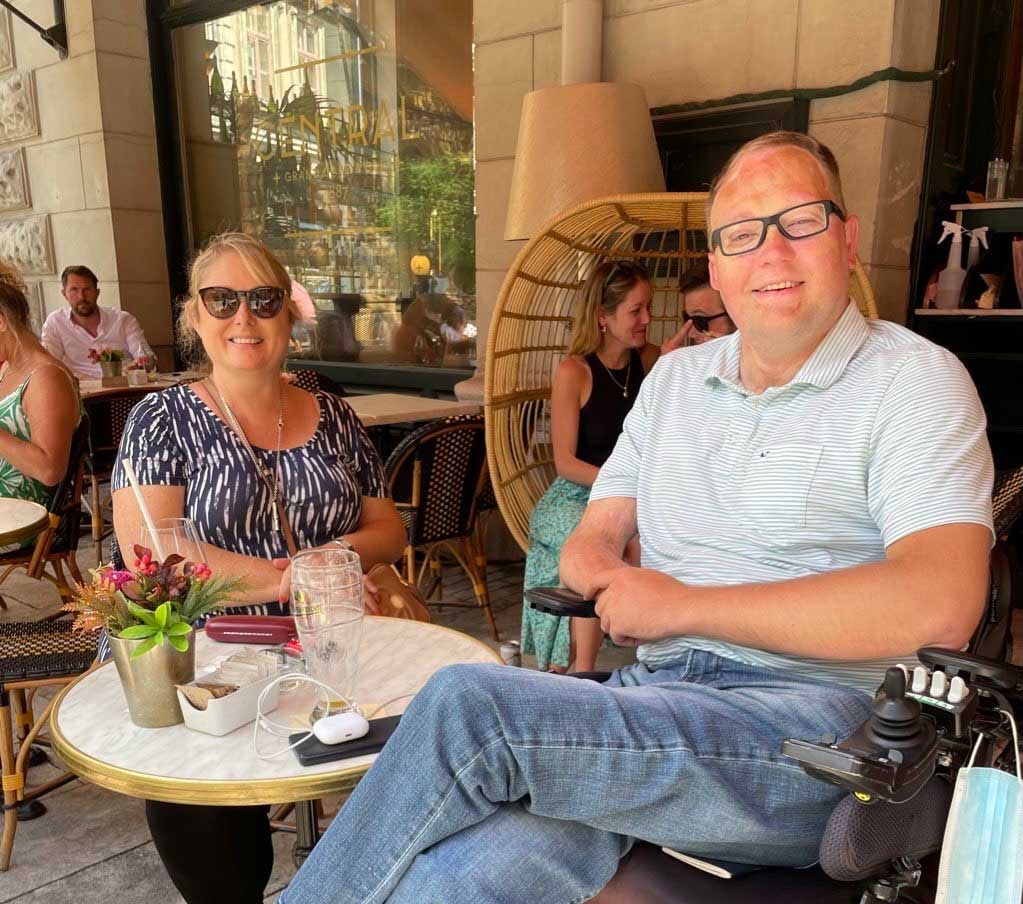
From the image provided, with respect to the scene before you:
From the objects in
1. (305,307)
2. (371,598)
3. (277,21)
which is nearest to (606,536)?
(371,598)

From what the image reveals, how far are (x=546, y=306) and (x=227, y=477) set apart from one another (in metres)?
2.15

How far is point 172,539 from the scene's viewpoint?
1.41m

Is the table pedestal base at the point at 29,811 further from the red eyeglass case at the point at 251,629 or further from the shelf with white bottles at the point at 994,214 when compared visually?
the shelf with white bottles at the point at 994,214

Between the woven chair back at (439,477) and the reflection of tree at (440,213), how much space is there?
6.20 ft

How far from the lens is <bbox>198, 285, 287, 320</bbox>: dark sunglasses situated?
6.30 feet

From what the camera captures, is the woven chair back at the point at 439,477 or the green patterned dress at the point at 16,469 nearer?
the green patterned dress at the point at 16,469

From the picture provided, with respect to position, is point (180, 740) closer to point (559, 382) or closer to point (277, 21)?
point (559, 382)

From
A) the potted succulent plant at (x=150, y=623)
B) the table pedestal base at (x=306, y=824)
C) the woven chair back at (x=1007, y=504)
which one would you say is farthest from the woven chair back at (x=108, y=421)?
the woven chair back at (x=1007, y=504)

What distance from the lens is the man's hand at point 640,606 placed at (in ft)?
4.38

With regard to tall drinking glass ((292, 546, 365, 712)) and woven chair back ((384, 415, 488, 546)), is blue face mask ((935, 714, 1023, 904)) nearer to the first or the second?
tall drinking glass ((292, 546, 365, 712))

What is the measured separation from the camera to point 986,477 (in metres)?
1.26

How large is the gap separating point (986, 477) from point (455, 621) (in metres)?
2.70

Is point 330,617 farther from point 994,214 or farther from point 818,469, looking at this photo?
point 994,214

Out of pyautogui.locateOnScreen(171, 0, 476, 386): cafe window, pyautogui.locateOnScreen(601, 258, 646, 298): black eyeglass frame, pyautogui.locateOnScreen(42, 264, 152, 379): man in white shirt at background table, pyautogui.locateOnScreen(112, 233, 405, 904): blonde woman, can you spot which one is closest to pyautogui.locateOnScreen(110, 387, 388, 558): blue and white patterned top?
pyautogui.locateOnScreen(112, 233, 405, 904): blonde woman
